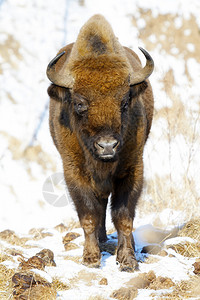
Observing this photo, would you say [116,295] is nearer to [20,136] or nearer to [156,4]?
[20,136]

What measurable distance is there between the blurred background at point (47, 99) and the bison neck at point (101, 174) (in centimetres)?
199

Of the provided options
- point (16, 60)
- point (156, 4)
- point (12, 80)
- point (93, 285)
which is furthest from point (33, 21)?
point (93, 285)

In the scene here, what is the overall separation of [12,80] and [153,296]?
13.3 metres

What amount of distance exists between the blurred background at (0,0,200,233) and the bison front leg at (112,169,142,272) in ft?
5.91

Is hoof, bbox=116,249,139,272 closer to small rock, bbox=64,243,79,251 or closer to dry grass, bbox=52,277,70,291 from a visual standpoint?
small rock, bbox=64,243,79,251

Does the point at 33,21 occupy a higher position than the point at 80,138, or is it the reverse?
the point at 80,138

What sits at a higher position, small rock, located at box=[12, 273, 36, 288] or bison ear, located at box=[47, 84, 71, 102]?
bison ear, located at box=[47, 84, 71, 102]

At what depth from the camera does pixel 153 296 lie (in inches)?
161

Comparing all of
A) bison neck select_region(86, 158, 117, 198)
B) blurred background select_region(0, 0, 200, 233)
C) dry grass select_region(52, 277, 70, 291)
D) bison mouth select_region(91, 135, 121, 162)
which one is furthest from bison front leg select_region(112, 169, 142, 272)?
blurred background select_region(0, 0, 200, 233)

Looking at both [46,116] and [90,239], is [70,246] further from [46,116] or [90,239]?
[46,116]

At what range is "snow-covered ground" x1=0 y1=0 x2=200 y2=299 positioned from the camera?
759 centimetres

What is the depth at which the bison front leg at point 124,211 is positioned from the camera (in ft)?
18.1

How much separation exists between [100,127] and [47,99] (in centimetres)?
1175

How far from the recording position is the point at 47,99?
16.3 m
